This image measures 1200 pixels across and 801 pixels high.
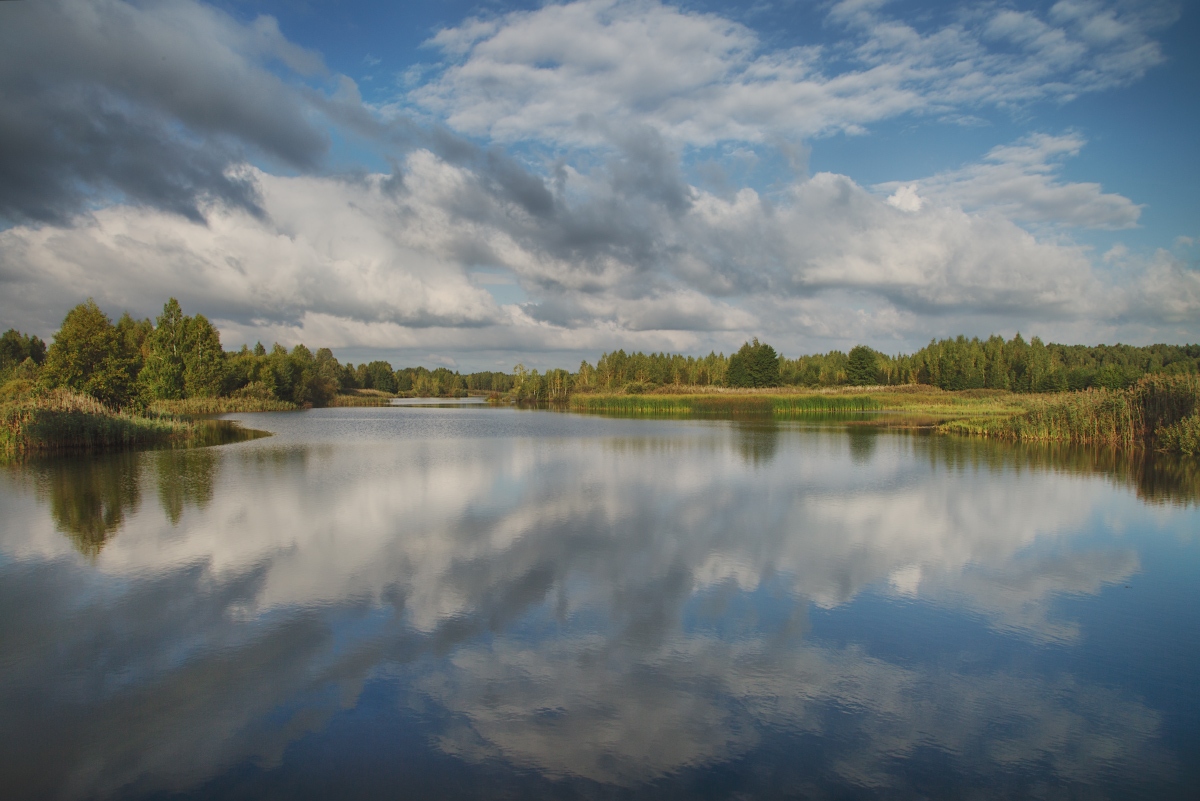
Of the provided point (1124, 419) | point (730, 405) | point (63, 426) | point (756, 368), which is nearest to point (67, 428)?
point (63, 426)

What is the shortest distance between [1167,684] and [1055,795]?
221 centimetres

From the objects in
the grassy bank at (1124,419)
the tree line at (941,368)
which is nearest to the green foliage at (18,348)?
the tree line at (941,368)

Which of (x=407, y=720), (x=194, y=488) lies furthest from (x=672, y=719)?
(x=194, y=488)

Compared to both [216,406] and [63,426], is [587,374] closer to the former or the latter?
[216,406]

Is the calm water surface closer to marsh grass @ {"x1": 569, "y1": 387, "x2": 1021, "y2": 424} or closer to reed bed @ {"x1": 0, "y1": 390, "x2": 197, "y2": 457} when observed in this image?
reed bed @ {"x1": 0, "y1": 390, "x2": 197, "y2": 457}

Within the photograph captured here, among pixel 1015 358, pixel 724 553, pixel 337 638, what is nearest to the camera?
pixel 337 638

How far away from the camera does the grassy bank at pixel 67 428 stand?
17978 millimetres

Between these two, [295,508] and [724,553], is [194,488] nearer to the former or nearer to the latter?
[295,508]

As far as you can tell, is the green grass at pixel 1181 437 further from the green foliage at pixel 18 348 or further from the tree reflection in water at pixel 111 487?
the green foliage at pixel 18 348

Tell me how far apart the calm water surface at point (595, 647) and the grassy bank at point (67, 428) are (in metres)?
8.62

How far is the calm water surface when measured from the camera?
3.74 m

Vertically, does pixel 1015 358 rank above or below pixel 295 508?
above

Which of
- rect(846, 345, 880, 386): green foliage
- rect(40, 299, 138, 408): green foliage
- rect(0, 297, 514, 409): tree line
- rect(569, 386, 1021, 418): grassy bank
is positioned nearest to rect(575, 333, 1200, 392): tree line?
rect(846, 345, 880, 386): green foliage

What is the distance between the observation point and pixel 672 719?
4.21m
